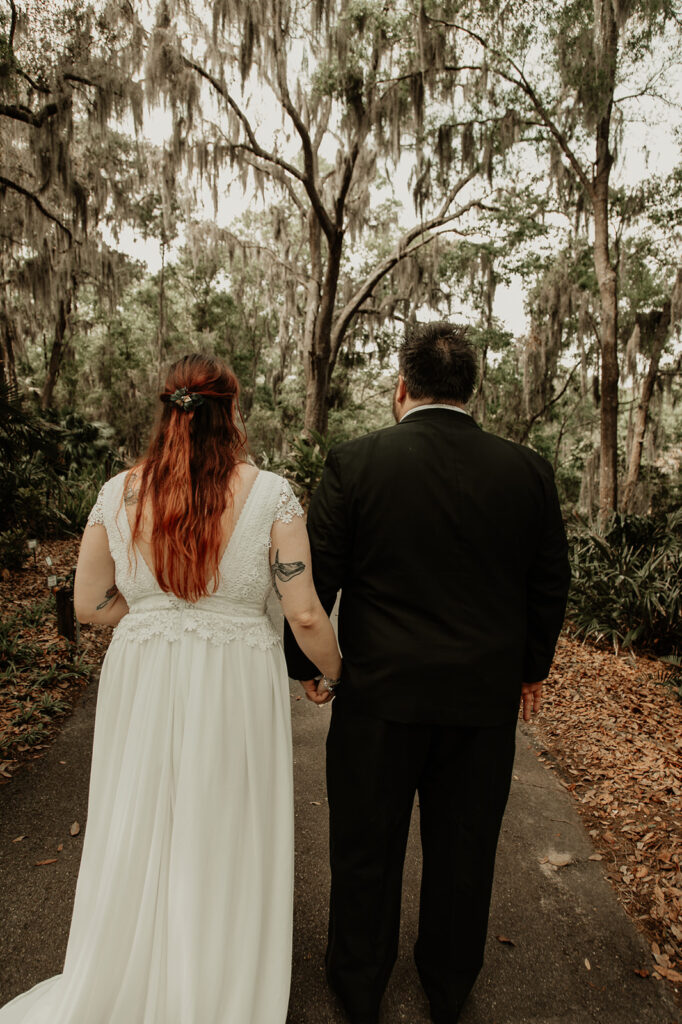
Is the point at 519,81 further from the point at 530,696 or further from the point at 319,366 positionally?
the point at 530,696

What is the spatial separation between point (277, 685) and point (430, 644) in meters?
0.49

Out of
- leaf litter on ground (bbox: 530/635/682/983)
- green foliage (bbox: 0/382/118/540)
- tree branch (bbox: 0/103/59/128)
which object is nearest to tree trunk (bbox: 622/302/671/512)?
leaf litter on ground (bbox: 530/635/682/983)

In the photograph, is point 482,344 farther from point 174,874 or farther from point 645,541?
point 174,874

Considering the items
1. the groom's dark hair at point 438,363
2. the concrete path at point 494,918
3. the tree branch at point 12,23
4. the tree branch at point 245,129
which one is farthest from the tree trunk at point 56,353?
the groom's dark hair at point 438,363

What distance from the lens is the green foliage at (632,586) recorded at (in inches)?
244

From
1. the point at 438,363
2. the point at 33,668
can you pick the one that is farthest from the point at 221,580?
the point at 33,668

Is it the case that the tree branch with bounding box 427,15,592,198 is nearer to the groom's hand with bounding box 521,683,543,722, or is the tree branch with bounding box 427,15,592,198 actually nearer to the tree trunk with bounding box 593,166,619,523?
the tree trunk with bounding box 593,166,619,523

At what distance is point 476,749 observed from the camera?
1.93 m

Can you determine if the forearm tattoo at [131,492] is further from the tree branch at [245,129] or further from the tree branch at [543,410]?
the tree branch at [543,410]

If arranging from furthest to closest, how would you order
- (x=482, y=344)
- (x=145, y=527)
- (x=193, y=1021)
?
1. (x=482, y=344)
2. (x=145, y=527)
3. (x=193, y=1021)

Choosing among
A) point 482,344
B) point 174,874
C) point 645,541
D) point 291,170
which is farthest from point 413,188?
point 174,874

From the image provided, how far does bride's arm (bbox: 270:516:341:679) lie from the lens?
6.01ft

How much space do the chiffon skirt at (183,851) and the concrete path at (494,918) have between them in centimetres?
45

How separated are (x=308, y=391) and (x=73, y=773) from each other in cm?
1186
